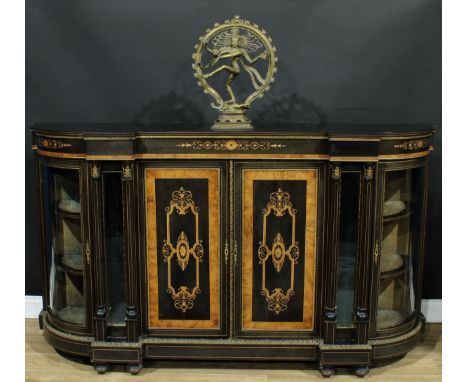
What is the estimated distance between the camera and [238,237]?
264 centimetres

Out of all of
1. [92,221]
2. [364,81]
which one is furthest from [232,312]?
[364,81]

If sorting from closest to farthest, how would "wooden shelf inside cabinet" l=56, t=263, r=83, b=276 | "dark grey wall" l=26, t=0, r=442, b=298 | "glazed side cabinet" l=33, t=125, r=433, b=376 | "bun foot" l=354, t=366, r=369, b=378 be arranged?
"glazed side cabinet" l=33, t=125, r=433, b=376 < "bun foot" l=354, t=366, r=369, b=378 < "wooden shelf inside cabinet" l=56, t=263, r=83, b=276 < "dark grey wall" l=26, t=0, r=442, b=298

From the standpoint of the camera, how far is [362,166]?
2529 mm

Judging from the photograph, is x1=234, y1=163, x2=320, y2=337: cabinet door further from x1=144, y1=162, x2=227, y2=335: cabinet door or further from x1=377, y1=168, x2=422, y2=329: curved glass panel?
x1=377, y1=168, x2=422, y2=329: curved glass panel

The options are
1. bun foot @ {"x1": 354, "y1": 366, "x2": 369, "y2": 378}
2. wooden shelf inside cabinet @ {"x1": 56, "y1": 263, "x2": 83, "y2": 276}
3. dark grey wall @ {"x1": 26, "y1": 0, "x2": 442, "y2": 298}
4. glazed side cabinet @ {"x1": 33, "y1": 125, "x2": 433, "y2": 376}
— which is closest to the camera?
glazed side cabinet @ {"x1": 33, "y1": 125, "x2": 433, "y2": 376}

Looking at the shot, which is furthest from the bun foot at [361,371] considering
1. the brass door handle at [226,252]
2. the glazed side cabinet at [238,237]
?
the brass door handle at [226,252]

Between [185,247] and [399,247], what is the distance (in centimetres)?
109

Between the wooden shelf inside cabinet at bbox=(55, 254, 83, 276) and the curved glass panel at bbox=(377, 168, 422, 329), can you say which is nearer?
the curved glass panel at bbox=(377, 168, 422, 329)

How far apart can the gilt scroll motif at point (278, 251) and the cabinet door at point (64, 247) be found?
0.86m

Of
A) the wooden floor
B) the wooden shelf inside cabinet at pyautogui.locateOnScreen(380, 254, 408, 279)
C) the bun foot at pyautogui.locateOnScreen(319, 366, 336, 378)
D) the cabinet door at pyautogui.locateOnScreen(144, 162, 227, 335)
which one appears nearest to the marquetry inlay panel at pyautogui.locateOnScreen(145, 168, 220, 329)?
the cabinet door at pyautogui.locateOnScreen(144, 162, 227, 335)

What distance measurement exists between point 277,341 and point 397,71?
1.61 m

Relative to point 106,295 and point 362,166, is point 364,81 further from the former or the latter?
point 106,295

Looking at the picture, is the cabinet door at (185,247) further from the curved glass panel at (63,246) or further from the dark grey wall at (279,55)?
the dark grey wall at (279,55)

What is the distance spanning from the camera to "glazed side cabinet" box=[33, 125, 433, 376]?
2.55 metres
